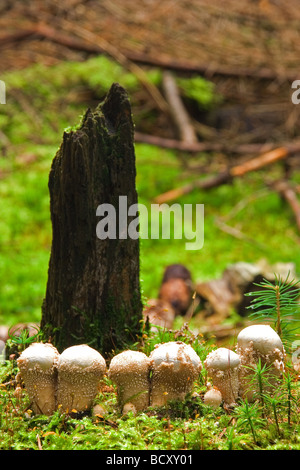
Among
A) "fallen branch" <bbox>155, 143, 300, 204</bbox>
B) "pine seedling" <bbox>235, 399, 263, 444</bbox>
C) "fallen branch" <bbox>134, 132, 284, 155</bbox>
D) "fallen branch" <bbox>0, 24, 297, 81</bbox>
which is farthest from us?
"fallen branch" <bbox>0, 24, 297, 81</bbox>

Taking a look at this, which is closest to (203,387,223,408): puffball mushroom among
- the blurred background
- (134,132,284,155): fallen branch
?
the blurred background

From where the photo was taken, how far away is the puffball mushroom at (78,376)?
6.69ft

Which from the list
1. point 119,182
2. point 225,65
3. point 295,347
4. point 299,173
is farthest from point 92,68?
point 295,347

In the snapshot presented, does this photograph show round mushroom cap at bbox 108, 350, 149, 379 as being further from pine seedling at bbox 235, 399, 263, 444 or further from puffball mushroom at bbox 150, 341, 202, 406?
pine seedling at bbox 235, 399, 263, 444

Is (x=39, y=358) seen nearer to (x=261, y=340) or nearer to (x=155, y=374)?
(x=155, y=374)

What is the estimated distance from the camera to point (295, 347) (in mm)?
2557

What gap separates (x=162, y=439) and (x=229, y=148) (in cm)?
619

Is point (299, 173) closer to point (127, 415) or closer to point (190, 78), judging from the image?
point (190, 78)

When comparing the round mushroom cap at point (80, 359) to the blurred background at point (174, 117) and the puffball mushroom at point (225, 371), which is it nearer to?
the puffball mushroom at point (225, 371)

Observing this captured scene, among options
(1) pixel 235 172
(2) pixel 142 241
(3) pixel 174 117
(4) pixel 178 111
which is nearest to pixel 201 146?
(1) pixel 235 172

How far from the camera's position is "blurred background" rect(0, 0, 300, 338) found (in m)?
6.13

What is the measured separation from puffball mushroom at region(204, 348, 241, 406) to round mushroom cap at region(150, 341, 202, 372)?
0.07m

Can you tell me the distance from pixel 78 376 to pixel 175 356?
1.23 feet
